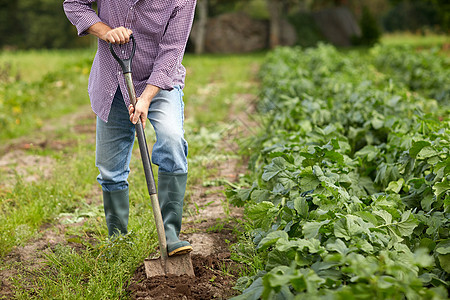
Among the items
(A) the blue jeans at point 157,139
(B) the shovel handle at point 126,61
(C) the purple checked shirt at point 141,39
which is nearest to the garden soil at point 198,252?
(A) the blue jeans at point 157,139

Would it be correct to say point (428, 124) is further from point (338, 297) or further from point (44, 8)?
point (44, 8)

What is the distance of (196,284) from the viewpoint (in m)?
2.57

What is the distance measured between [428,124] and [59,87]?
678cm

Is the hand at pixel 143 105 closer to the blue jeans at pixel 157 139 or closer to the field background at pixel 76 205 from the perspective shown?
the blue jeans at pixel 157 139

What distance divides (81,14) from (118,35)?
324 millimetres

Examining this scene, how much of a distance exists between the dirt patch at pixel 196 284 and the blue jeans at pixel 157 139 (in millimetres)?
547

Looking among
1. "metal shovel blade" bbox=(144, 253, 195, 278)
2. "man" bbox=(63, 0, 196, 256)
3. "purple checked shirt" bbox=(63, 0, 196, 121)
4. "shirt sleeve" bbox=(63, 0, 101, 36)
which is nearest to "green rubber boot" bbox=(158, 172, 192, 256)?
"man" bbox=(63, 0, 196, 256)

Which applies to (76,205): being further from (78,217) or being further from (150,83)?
(150,83)

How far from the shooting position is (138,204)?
369cm

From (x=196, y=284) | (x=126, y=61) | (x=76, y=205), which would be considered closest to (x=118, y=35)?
(x=126, y=61)

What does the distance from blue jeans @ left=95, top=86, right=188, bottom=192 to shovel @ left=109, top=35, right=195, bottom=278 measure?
0.34 ft

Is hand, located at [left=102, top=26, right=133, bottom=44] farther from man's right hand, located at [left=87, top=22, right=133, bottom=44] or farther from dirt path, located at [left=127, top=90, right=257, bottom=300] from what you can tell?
dirt path, located at [left=127, top=90, right=257, bottom=300]

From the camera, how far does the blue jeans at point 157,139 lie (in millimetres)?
2668

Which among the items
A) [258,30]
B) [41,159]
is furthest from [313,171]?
[258,30]
